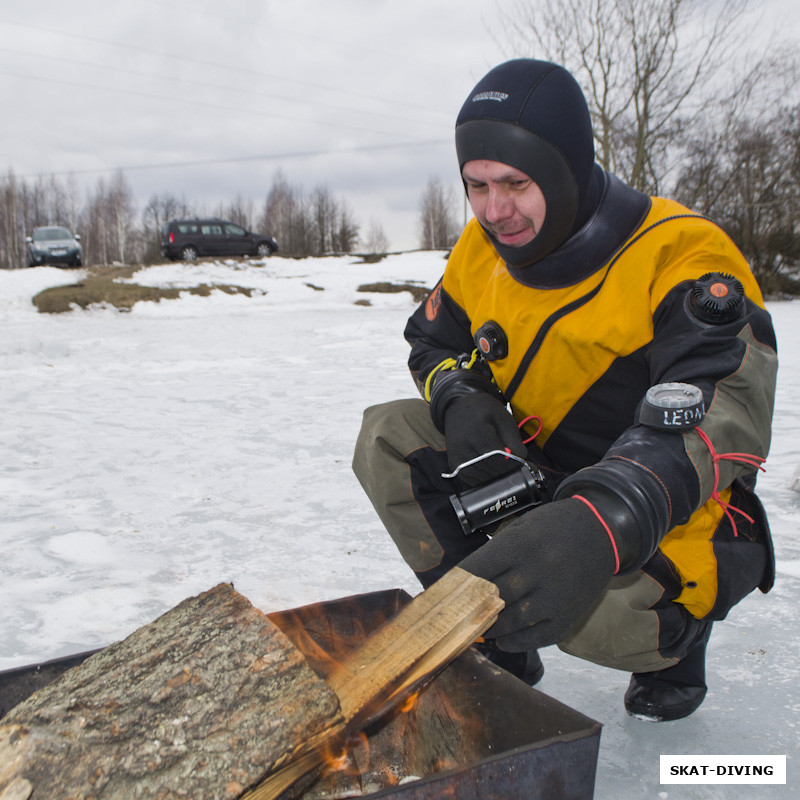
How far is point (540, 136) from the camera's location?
1.47m

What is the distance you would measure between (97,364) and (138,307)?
18.8ft

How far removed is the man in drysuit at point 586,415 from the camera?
110 centimetres

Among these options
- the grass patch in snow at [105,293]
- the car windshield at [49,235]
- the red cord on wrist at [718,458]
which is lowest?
the grass patch in snow at [105,293]

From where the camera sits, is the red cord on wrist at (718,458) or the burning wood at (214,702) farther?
the red cord on wrist at (718,458)

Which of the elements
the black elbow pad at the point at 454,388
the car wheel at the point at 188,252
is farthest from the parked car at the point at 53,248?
the black elbow pad at the point at 454,388

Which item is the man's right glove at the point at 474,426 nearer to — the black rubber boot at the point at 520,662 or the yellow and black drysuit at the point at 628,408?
the yellow and black drysuit at the point at 628,408

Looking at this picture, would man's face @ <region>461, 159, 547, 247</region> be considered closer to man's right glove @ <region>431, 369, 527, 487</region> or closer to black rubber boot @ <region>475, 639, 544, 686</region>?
man's right glove @ <region>431, 369, 527, 487</region>

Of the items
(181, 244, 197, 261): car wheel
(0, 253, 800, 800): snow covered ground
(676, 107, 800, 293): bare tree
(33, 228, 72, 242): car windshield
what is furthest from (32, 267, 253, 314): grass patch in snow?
(676, 107, 800, 293): bare tree

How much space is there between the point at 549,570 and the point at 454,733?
383mm

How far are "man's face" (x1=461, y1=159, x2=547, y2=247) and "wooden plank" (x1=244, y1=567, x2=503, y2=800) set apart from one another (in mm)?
771

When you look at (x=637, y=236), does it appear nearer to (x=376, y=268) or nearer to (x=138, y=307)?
(x=138, y=307)

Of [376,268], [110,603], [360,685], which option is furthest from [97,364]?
[376,268]

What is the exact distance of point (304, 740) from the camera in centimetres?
94

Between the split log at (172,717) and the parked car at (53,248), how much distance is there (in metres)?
18.2
